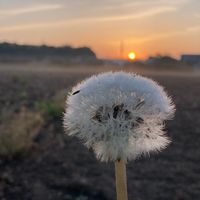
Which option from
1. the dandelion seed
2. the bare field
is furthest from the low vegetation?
the dandelion seed

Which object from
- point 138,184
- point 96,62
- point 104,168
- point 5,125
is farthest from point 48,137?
point 96,62

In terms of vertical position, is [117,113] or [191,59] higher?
[117,113]

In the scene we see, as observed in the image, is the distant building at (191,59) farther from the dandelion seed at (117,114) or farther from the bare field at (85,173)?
the dandelion seed at (117,114)

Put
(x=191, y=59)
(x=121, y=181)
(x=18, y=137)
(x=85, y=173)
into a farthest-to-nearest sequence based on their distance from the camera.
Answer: (x=191, y=59) < (x=18, y=137) < (x=85, y=173) < (x=121, y=181)

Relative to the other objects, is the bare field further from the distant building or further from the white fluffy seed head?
the distant building

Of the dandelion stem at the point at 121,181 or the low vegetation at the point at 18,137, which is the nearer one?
the dandelion stem at the point at 121,181

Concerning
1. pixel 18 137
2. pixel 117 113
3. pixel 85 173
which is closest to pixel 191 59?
pixel 18 137

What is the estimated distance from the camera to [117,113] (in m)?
1.77

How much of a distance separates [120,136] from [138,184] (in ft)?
19.0

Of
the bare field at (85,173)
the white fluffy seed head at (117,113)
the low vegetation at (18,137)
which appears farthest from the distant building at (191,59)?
the white fluffy seed head at (117,113)

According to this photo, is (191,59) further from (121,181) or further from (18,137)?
(121,181)

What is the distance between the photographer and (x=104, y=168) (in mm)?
8156

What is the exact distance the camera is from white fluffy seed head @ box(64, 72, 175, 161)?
5.63 feet

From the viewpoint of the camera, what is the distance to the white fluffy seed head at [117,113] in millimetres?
1716
